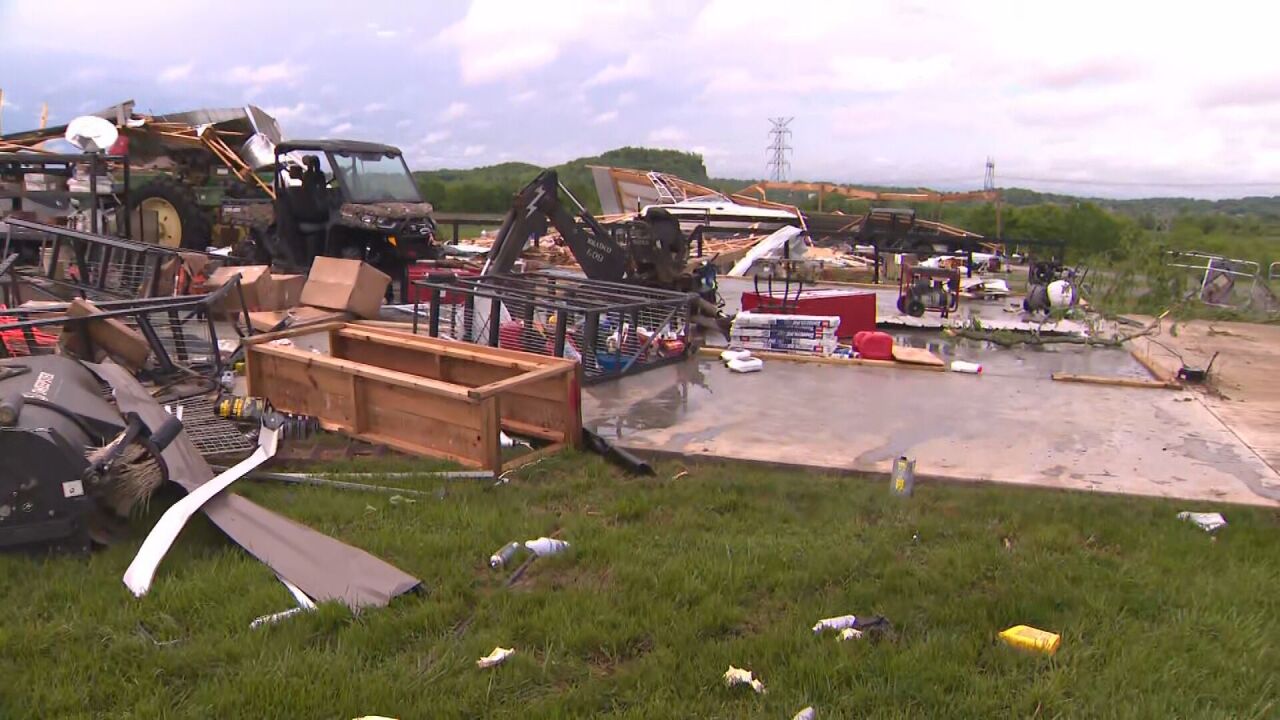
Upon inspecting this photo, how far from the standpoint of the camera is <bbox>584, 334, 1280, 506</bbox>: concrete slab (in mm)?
5633

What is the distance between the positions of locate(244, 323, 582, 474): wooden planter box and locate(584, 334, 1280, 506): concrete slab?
24.8 inches

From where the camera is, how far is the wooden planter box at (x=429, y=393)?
5.27 metres

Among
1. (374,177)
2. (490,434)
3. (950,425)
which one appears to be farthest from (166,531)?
(374,177)

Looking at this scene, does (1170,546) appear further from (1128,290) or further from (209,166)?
(209,166)

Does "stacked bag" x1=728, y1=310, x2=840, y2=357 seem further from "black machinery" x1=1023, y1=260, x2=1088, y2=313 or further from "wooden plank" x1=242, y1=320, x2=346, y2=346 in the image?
"black machinery" x1=1023, y1=260, x2=1088, y2=313

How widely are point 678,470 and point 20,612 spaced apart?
11.1 ft

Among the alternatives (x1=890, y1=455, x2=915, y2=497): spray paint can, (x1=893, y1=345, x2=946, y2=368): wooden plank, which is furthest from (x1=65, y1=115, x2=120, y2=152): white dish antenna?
(x1=890, y1=455, x2=915, y2=497): spray paint can

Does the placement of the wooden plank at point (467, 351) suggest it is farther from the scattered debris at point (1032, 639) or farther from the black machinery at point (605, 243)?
the scattered debris at point (1032, 639)

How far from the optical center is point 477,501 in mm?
4703

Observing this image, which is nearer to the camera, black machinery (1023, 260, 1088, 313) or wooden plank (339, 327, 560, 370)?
wooden plank (339, 327, 560, 370)

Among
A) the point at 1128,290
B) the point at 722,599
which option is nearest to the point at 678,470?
the point at 722,599

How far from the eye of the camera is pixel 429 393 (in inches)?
212

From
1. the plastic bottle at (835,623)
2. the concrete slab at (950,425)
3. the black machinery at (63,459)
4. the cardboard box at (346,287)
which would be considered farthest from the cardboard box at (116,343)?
the plastic bottle at (835,623)

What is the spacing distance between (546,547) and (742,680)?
1.31 meters
